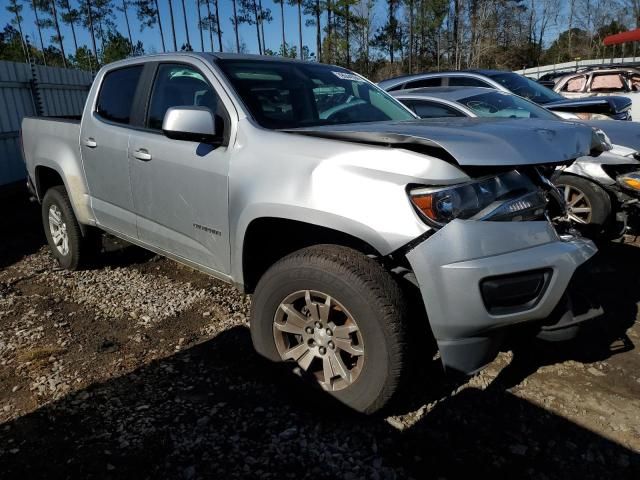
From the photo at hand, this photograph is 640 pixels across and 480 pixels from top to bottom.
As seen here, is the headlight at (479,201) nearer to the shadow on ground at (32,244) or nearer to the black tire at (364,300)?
the black tire at (364,300)

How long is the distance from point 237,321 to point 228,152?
1311mm

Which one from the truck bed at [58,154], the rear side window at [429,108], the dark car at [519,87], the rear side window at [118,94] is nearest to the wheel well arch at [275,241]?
the rear side window at [118,94]

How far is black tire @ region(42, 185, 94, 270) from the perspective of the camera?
4.37m

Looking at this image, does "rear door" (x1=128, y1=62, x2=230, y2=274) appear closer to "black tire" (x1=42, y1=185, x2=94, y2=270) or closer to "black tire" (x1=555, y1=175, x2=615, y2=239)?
"black tire" (x1=42, y1=185, x2=94, y2=270)

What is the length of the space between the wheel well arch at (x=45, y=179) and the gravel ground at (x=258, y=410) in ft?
4.83

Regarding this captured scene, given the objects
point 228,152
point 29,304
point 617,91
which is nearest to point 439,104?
point 228,152

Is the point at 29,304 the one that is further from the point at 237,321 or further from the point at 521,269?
the point at 521,269

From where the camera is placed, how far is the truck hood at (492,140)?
210 cm

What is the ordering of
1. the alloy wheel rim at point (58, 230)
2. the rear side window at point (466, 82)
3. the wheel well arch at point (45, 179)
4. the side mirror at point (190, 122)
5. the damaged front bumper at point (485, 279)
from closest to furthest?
the damaged front bumper at point (485, 279) < the side mirror at point (190, 122) < the alloy wheel rim at point (58, 230) < the wheel well arch at point (45, 179) < the rear side window at point (466, 82)

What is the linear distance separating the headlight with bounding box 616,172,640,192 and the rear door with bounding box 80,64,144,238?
4.05m

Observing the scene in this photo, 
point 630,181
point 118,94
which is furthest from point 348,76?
point 630,181

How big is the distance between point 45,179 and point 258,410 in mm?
3476

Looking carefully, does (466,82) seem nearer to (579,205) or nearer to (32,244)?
(579,205)

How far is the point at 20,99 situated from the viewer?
919cm
